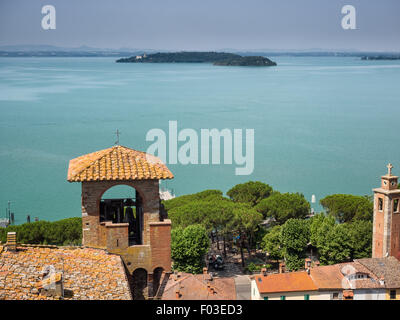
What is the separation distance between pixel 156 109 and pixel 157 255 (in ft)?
245

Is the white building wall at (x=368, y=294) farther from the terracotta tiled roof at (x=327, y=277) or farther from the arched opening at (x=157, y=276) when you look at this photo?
the arched opening at (x=157, y=276)

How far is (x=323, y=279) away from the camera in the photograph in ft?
59.1

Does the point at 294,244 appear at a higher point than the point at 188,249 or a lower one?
lower

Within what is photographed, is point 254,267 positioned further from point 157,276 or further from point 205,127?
point 205,127

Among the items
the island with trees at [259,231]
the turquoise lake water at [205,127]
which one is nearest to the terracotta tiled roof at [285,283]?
the island with trees at [259,231]

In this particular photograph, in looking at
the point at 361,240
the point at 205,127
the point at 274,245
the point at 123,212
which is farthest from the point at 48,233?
the point at 205,127

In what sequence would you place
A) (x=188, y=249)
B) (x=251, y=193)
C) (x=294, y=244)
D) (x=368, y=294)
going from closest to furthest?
(x=368, y=294), (x=188, y=249), (x=294, y=244), (x=251, y=193)

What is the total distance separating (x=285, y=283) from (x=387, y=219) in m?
6.69

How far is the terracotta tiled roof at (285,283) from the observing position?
17.0m

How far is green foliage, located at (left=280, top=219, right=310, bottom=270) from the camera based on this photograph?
22.9m

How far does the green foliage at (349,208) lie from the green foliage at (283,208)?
1365mm

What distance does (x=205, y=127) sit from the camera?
66188 mm

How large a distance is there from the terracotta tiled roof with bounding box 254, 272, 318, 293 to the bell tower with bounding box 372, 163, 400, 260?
548 cm
